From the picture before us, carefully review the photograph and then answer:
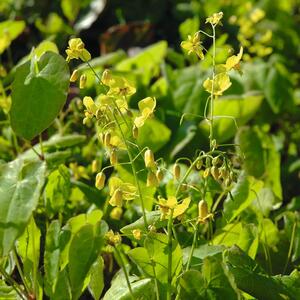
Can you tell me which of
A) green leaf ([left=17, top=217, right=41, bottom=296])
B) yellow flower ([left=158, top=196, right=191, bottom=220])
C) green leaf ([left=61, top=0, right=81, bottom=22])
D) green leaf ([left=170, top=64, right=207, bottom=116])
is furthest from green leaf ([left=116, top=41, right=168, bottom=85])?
yellow flower ([left=158, top=196, right=191, bottom=220])

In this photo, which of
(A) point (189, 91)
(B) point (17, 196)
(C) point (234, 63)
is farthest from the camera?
(A) point (189, 91)

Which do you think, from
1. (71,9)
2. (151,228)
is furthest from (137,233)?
(71,9)

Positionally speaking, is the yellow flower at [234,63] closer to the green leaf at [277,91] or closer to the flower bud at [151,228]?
the flower bud at [151,228]

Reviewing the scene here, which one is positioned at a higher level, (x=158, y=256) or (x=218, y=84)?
(x=218, y=84)

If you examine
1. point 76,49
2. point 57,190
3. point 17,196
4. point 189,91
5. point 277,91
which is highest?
point 76,49

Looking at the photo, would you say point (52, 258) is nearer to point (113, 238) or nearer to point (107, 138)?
point (113, 238)

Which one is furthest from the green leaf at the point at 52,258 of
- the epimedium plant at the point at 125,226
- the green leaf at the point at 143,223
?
the green leaf at the point at 143,223

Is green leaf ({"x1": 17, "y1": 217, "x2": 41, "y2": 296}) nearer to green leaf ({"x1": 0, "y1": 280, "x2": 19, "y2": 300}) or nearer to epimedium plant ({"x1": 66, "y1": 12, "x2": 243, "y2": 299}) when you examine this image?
green leaf ({"x1": 0, "y1": 280, "x2": 19, "y2": 300})
